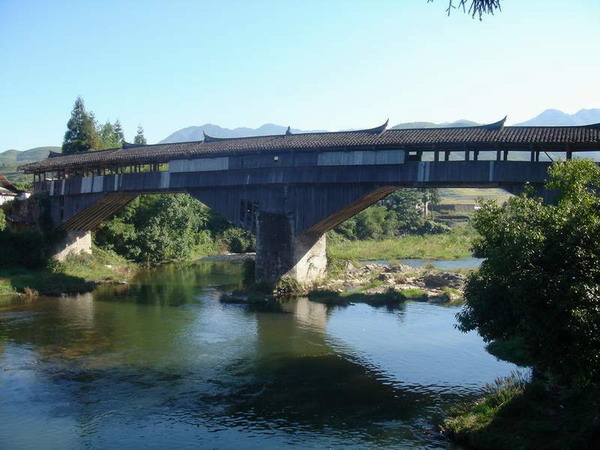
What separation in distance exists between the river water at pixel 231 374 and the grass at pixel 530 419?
Answer: 0.76 m

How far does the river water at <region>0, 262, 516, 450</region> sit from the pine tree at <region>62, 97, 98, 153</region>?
27.5 meters

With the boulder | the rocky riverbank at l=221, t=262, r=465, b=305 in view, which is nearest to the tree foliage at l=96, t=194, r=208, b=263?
the rocky riverbank at l=221, t=262, r=465, b=305

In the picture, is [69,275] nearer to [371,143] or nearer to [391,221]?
[371,143]

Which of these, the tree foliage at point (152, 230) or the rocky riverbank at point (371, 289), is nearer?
the rocky riverbank at point (371, 289)

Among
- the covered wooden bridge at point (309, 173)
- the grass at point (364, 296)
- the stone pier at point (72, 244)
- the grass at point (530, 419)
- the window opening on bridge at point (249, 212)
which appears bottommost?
the grass at point (530, 419)

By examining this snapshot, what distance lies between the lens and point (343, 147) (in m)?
30.9

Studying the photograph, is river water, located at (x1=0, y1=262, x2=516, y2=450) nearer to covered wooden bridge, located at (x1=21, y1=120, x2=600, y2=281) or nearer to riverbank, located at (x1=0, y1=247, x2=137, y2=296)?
riverbank, located at (x1=0, y1=247, x2=137, y2=296)

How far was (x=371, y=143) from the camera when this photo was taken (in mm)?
30109

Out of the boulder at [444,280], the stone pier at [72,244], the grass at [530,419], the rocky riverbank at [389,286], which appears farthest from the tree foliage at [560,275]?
the stone pier at [72,244]

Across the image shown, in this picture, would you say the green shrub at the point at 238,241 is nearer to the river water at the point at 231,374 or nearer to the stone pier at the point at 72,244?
the stone pier at the point at 72,244

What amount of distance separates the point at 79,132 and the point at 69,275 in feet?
76.6

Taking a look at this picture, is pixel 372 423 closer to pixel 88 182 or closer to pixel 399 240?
pixel 88 182

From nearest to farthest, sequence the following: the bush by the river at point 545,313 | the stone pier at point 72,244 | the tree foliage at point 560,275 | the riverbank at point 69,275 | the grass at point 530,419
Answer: the tree foliage at point 560,275 < the bush by the river at point 545,313 < the grass at point 530,419 < the riverbank at point 69,275 < the stone pier at point 72,244

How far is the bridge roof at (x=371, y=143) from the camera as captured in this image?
1033 inches
